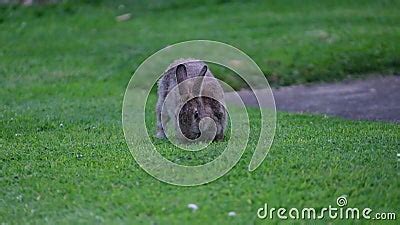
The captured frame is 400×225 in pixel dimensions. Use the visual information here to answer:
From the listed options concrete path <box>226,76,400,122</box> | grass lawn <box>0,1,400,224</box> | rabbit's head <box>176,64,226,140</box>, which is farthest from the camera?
concrete path <box>226,76,400,122</box>

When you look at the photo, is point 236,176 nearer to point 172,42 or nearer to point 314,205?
point 314,205

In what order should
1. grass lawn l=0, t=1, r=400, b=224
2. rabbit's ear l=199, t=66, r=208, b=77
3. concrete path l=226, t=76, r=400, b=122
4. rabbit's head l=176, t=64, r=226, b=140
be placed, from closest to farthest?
grass lawn l=0, t=1, r=400, b=224, rabbit's head l=176, t=64, r=226, b=140, rabbit's ear l=199, t=66, r=208, b=77, concrete path l=226, t=76, r=400, b=122

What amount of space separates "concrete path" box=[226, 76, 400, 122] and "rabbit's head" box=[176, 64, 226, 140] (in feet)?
10.8

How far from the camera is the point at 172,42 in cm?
1770

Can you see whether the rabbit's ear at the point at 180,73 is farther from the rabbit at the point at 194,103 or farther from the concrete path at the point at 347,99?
the concrete path at the point at 347,99

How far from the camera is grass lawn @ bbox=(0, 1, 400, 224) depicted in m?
7.03

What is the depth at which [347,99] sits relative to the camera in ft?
45.6

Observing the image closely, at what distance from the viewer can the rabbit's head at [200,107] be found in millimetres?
8922

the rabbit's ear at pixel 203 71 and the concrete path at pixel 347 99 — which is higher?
the rabbit's ear at pixel 203 71

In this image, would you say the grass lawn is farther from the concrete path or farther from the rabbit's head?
the concrete path

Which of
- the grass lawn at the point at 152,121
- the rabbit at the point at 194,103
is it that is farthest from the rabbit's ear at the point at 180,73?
the grass lawn at the point at 152,121

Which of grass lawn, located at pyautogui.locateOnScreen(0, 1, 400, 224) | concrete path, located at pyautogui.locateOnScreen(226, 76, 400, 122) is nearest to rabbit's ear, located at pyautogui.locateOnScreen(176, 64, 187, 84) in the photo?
grass lawn, located at pyautogui.locateOnScreen(0, 1, 400, 224)

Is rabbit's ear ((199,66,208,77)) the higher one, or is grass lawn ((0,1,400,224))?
rabbit's ear ((199,66,208,77))

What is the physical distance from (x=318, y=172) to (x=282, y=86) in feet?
26.5
